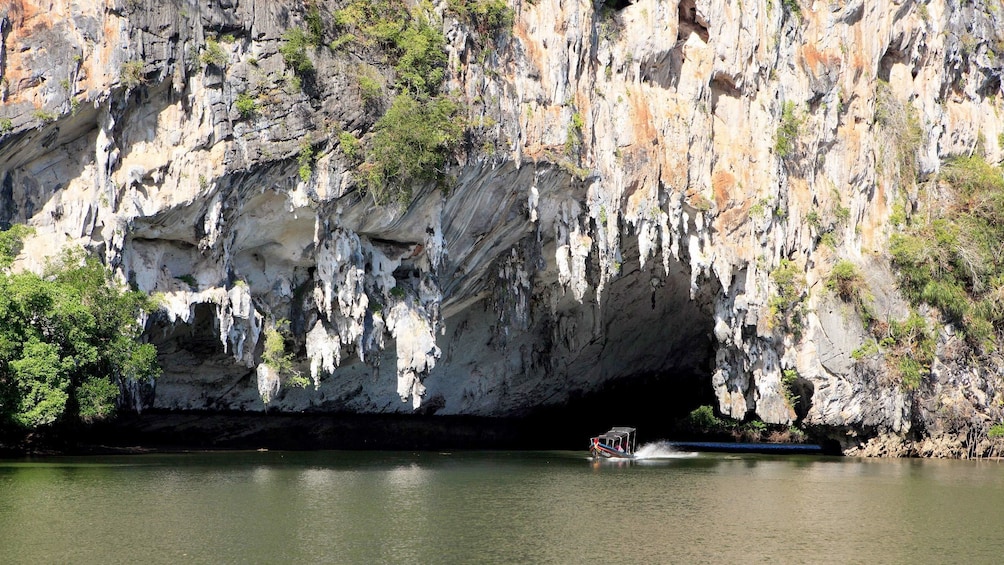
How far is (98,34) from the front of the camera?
24.8 m

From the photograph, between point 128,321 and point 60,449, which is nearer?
point 128,321

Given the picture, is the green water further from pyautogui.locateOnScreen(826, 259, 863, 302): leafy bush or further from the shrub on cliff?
pyautogui.locateOnScreen(826, 259, 863, 302): leafy bush

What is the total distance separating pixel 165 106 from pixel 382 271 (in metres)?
7.26

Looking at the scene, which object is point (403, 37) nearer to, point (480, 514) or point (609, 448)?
point (609, 448)

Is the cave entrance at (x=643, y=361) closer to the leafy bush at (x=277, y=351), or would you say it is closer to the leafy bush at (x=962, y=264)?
the leafy bush at (x=962, y=264)

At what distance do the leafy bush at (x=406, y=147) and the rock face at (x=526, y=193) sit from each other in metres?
0.49

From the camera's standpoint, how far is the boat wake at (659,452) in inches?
1346

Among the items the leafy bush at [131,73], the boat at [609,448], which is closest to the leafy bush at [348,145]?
the leafy bush at [131,73]

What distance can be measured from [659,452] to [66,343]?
2017cm

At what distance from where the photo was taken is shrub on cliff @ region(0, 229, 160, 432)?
76.5 ft

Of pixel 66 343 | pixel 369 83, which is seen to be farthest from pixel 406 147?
pixel 66 343

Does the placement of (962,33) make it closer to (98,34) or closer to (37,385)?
(98,34)

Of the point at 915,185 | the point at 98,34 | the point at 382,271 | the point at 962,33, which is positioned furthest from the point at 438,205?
the point at 962,33

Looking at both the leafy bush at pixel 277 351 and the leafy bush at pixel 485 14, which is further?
the leafy bush at pixel 485 14
